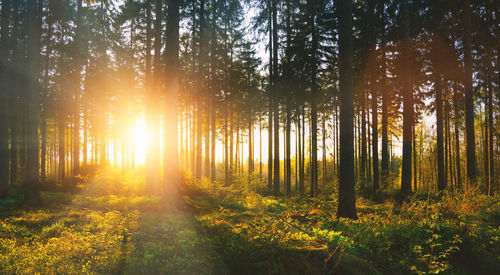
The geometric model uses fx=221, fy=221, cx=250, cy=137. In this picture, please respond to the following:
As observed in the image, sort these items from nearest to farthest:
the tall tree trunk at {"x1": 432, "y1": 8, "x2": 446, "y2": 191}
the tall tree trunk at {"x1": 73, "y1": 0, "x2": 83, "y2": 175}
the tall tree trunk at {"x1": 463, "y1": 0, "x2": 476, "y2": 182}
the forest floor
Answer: the forest floor, the tall tree trunk at {"x1": 463, "y1": 0, "x2": 476, "y2": 182}, the tall tree trunk at {"x1": 432, "y1": 8, "x2": 446, "y2": 191}, the tall tree trunk at {"x1": 73, "y1": 0, "x2": 83, "y2": 175}

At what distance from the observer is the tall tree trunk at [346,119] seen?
7820mm

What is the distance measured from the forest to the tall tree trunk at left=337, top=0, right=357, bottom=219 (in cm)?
5

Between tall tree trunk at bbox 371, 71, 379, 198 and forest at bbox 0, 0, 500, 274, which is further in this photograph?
tall tree trunk at bbox 371, 71, 379, 198

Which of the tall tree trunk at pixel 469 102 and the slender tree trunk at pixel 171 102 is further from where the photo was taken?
the tall tree trunk at pixel 469 102

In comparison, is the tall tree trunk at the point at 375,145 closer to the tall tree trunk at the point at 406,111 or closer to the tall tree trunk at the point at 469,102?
the tall tree trunk at the point at 406,111

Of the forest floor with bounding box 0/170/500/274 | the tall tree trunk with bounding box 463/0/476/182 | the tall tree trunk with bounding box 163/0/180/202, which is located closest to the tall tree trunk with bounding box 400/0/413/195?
the tall tree trunk with bounding box 463/0/476/182

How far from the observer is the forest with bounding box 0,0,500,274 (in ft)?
14.5

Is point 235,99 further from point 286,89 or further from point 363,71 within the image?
point 363,71

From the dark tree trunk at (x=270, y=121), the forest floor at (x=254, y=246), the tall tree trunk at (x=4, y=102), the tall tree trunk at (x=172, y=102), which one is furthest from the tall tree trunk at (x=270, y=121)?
the tall tree trunk at (x=4, y=102)

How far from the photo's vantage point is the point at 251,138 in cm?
2712

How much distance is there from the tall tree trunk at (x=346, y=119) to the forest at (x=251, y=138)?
5 cm

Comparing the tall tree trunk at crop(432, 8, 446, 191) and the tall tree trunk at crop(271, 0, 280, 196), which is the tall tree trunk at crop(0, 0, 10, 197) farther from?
the tall tree trunk at crop(432, 8, 446, 191)

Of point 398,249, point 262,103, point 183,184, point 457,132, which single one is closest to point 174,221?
point 183,184

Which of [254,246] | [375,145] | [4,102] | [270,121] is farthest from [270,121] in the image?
[4,102]
